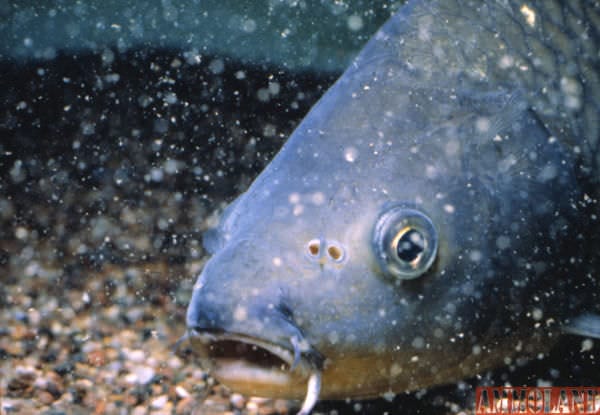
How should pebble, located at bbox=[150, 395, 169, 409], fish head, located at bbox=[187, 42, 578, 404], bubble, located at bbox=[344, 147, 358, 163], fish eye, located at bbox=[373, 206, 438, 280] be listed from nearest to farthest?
fish head, located at bbox=[187, 42, 578, 404]
fish eye, located at bbox=[373, 206, 438, 280]
bubble, located at bbox=[344, 147, 358, 163]
pebble, located at bbox=[150, 395, 169, 409]

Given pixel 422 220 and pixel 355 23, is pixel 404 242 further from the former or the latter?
pixel 355 23

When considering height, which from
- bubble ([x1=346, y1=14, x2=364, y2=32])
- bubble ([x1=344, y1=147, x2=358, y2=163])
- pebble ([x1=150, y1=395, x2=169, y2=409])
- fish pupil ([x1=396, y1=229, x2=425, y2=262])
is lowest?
pebble ([x1=150, y1=395, x2=169, y2=409])

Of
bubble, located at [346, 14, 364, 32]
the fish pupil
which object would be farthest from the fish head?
bubble, located at [346, 14, 364, 32]

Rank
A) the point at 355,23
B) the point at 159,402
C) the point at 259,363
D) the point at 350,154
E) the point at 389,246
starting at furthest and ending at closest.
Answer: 1. the point at 355,23
2. the point at 159,402
3. the point at 350,154
4. the point at 389,246
5. the point at 259,363

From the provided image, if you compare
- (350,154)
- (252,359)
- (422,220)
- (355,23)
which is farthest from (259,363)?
(355,23)

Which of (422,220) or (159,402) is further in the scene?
(159,402)

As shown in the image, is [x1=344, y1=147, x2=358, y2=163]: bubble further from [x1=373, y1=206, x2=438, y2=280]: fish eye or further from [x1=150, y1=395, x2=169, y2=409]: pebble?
[x1=150, y1=395, x2=169, y2=409]: pebble
